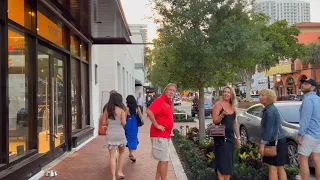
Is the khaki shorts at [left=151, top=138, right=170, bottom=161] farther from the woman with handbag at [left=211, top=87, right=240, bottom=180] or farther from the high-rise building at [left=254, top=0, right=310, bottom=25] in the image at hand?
the high-rise building at [left=254, top=0, right=310, bottom=25]

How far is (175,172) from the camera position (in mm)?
7020

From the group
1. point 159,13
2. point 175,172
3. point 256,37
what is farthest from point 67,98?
point 256,37

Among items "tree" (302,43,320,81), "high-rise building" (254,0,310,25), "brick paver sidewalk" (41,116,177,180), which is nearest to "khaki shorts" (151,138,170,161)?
"brick paver sidewalk" (41,116,177,180)

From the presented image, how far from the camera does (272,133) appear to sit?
5.32 meters

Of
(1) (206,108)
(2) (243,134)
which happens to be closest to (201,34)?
(2) (243,134)

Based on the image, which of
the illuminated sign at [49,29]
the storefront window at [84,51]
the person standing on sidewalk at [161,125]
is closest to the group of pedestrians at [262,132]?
the person standing on sidewalk at [161,125]

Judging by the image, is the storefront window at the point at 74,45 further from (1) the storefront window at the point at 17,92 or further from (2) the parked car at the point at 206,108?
(2) the parked car at the point at 206,108

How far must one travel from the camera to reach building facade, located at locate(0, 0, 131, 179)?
18.8ft

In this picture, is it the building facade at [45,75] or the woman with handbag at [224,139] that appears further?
the building facade at [45,75]

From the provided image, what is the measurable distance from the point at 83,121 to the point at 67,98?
7.28 ft

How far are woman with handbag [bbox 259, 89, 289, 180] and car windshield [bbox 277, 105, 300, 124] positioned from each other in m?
2.84

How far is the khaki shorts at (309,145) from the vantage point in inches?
216

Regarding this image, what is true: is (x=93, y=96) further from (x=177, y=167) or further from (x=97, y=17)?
(x=177, y=167)

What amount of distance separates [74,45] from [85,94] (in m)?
2.25
